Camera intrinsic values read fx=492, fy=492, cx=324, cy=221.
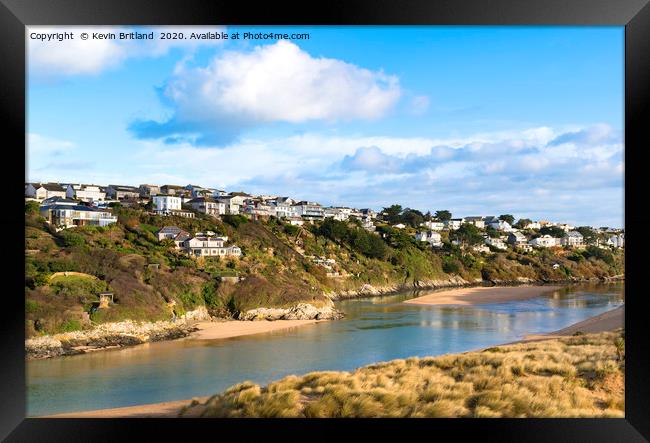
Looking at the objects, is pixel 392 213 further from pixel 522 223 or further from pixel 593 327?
pixel 593 327

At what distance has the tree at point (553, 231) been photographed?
27.6 metres

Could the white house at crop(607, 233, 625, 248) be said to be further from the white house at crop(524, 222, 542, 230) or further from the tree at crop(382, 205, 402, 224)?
the tree at crop(382, 205, 402, 224)

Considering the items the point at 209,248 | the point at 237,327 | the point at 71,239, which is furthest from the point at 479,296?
the point at 71,239

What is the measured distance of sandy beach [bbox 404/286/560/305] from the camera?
18.0 metres

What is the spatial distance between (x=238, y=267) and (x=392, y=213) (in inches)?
714

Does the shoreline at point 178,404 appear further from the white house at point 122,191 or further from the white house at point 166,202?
the white house at point 122,191

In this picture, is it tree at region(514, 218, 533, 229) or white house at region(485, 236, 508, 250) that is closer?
white house at region(485, 236, 508, 250)

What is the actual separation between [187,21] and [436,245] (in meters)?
25.1

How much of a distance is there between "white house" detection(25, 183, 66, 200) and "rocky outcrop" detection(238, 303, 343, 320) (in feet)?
24.6

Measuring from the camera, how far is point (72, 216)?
14.6 meters

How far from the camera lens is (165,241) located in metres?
15.5

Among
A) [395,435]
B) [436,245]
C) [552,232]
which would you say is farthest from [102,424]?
[552,232]

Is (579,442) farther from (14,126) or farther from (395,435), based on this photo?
(14,126)

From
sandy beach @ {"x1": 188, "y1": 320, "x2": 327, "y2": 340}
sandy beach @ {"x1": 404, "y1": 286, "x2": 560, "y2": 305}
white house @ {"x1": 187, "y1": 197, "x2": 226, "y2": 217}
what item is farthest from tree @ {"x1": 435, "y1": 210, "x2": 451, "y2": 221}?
sandy beach @ {"x1": 188, "y1": 320, "x2": 327, "y2": 340}
